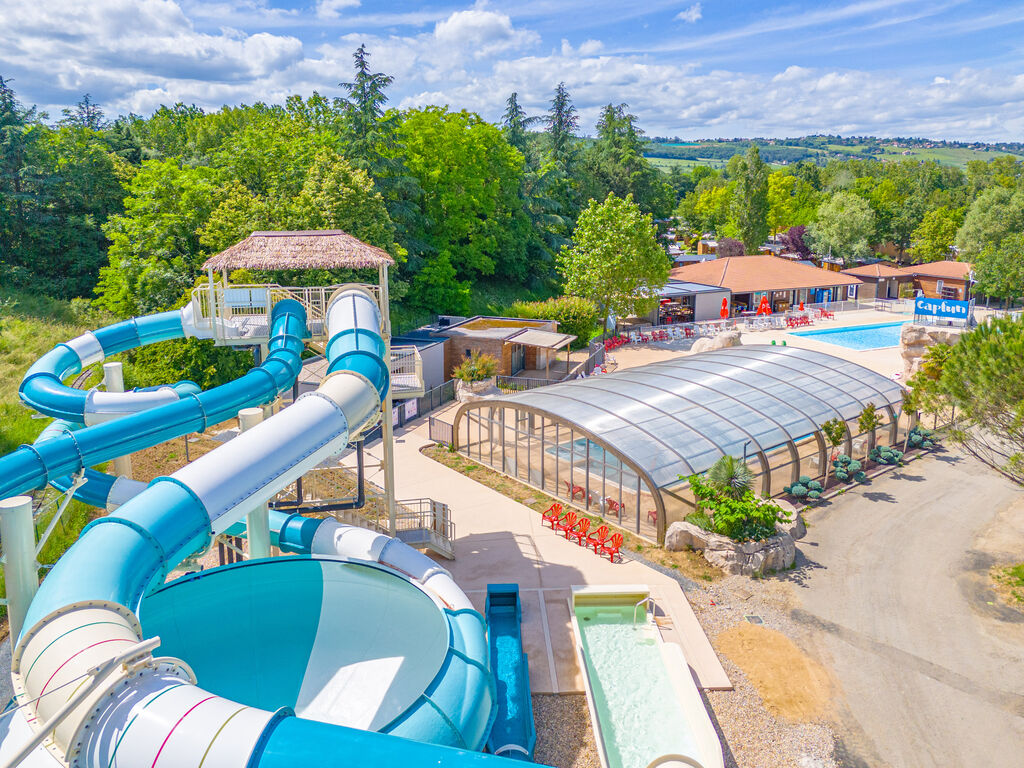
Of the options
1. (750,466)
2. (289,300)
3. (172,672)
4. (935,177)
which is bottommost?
(750,466)

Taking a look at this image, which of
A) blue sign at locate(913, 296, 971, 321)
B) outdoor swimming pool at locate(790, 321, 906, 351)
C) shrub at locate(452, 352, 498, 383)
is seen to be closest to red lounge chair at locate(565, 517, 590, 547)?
shrub at locate(452, 352, 498, 383)

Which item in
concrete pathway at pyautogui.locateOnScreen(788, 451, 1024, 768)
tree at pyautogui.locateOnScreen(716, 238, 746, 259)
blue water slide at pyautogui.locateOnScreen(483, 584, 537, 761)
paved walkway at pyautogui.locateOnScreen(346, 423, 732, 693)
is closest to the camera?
blue water slide at pyautogui.locateOnScreen(483, 584, 537, 761)

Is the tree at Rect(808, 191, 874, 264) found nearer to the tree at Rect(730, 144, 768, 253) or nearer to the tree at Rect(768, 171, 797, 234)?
the tree at Rect(730, 144, 768, 253)

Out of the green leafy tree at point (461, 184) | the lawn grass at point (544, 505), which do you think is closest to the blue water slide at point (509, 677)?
the lawn grass at point (544, 505)

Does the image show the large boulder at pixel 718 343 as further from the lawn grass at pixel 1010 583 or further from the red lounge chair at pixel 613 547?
the red lounge chair at pixel 613 547

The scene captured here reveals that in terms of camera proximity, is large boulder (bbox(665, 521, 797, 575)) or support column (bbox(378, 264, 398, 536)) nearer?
support column (bbox(378, 264, 398, 536))

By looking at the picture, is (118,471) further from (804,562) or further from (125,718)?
(804,562)

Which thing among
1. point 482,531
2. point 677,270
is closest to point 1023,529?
point 482,531
